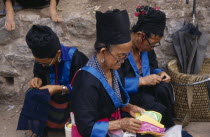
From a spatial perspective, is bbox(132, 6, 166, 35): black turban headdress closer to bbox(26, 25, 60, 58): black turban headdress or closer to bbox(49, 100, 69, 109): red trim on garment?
bbox(26, 25, 60, 58): black turban headdress

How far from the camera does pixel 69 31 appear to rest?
442cm

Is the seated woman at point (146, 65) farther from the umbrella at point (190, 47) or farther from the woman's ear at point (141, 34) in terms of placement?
the umbrella at point (190, 47)

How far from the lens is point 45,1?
15.2 ft

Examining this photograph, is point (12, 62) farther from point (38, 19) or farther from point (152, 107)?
point (152, 107)

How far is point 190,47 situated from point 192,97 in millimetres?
584

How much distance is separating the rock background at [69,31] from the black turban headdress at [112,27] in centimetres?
164

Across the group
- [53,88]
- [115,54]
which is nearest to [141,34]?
[115,54]

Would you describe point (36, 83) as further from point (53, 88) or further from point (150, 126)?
point (150, 126)

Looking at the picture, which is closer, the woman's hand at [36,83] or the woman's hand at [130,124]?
the woman's hand at [130,124]

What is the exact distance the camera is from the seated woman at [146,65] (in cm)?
354

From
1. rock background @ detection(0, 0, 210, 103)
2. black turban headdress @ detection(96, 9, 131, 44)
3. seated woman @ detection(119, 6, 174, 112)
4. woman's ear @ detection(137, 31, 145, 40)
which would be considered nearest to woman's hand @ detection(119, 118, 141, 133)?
black turban headdress @ detection(96, 9, 131, 44)

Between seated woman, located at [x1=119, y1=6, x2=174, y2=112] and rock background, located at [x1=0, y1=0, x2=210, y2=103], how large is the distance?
0.58 m

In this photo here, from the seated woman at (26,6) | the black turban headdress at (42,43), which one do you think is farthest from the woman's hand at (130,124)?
the seated woman at (26,6)

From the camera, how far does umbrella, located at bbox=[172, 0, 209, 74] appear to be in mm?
4023
